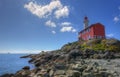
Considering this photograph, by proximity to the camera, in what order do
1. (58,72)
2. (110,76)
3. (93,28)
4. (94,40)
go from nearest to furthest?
→ (110,76) < (58,72) < (94,40) < (93,28)

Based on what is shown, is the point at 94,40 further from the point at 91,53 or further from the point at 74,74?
the point at 74,74

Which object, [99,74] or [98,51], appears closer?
[99,74]

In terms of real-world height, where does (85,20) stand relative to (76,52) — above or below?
above

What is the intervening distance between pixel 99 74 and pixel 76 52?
1259 inches

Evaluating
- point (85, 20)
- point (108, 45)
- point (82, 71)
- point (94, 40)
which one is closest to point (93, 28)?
point (94, 40)

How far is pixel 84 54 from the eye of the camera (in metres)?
50.5

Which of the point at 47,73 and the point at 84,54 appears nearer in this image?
the point at 47,73

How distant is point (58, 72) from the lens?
20734 millimetres

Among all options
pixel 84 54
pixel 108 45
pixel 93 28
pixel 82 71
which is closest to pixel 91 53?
pixel 84 54

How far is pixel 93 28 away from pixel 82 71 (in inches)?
1876

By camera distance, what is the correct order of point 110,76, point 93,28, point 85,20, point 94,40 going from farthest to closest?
point 85,20, point 93,28, point 94,40, point 110,76

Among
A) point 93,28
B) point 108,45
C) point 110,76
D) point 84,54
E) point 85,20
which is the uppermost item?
point 85,20

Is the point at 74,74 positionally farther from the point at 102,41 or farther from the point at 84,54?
the point at 102,41

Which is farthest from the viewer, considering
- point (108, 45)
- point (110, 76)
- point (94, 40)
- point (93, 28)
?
point (93, 28)
